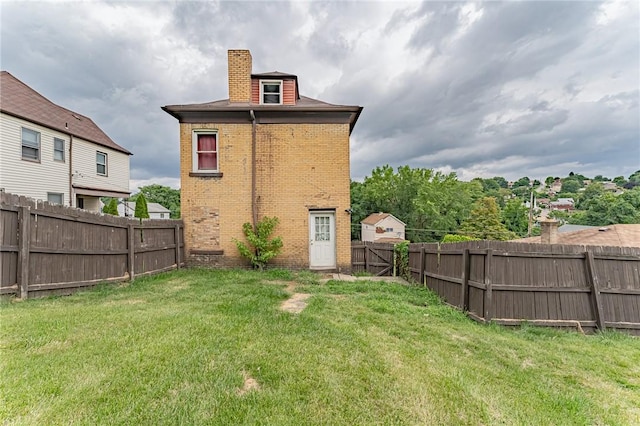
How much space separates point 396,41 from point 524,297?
10203 mm

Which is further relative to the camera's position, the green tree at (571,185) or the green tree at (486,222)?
the green tree at (571,185)

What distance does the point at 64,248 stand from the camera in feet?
19.1

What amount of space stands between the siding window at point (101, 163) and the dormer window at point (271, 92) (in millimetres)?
12737

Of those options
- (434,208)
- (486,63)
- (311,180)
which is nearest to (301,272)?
(311,180)

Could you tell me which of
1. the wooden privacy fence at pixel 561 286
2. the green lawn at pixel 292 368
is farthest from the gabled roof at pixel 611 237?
the green lawn at pixel 292 368

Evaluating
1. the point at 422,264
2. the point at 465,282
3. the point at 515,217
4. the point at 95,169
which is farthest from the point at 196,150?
the point at 515,217

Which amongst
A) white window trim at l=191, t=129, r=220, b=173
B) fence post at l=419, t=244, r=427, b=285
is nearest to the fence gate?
fence post at l=419, t=244, r=427, b=285

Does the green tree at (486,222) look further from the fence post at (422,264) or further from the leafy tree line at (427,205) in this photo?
the fence post at (422,264)

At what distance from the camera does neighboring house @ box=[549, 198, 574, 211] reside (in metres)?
75.0

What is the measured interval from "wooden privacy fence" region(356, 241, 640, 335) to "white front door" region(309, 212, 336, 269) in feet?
18.2

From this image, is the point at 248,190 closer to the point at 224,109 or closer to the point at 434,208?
the point at 224,109

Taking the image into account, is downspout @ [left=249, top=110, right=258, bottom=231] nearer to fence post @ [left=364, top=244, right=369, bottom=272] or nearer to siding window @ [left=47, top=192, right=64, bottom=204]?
fence post @ [left=364, top=244, right=369, bottom=272]

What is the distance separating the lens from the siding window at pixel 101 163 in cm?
1675

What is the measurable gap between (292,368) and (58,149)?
18069 millimetres
